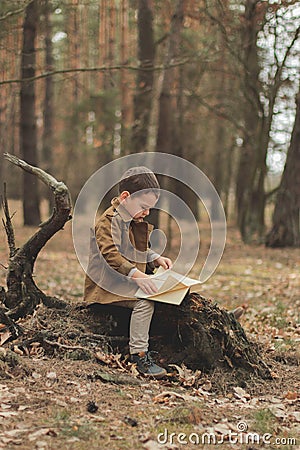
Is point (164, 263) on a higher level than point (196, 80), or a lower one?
lower

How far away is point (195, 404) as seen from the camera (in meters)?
4.36

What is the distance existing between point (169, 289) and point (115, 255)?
500 millimetres

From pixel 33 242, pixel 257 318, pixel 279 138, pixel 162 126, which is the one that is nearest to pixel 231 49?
pixel 162 126

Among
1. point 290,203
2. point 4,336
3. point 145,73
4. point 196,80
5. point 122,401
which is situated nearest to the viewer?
point 122,401

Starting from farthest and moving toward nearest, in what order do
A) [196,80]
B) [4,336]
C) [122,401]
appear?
[196,80] → [4,336] → [122,401]

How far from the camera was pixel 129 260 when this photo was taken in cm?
529

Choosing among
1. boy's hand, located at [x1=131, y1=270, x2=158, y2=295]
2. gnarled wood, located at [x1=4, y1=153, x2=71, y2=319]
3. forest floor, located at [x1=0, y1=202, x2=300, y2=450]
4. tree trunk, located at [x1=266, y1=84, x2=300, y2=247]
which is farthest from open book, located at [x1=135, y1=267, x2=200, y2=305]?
tree trunk, located at [x1=266, y1=84, x2=300, y2=247]

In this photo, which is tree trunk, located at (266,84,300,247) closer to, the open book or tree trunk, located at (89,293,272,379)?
tree trunk, located at (89,293,272,379)

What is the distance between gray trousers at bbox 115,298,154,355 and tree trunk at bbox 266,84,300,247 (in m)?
11.5

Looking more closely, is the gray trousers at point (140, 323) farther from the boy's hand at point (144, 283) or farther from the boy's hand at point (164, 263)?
the boy's hand at point (164, 263)

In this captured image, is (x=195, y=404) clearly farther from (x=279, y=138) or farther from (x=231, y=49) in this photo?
(x=279, y=138)

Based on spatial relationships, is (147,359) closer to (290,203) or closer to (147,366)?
(147,366)

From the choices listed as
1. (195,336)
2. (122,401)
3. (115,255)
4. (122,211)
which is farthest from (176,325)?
(122,401)

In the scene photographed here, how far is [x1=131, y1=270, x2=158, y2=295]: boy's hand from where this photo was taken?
16.4 feet
